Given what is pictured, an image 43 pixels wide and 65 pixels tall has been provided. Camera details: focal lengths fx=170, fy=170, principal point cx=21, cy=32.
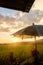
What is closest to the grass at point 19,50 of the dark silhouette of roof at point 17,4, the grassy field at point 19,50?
the grassy field at point 19,50

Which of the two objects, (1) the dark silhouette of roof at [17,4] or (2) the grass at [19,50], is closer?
(1) the dark silhouette of roof at [17,4]

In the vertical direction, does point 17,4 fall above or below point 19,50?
above

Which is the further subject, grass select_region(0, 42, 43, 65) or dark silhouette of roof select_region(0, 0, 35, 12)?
grass select_region(0, 42, 43, 65)

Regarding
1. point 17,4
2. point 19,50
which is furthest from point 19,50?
point 17,4

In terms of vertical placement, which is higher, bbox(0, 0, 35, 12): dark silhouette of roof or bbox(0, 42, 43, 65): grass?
bbox(0, 0, 35, 12): dark silhouette of roof

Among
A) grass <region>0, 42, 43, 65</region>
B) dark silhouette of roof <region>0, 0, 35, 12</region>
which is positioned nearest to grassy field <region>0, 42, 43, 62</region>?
grass <region>0, 42, 43, 65</region>

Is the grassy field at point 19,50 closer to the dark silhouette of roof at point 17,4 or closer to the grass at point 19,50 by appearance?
the grass at point 19,50

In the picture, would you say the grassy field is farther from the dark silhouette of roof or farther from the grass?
the dark silhouette of roof

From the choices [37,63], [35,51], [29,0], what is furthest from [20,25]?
[29,0]

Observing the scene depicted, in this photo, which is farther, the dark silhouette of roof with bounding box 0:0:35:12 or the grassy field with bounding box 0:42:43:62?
the grassy field with bounding box 0:42:43:62

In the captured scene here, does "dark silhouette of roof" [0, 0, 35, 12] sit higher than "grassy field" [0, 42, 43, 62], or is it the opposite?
"dark silhouette of roof" [0, 0, 35, 12]

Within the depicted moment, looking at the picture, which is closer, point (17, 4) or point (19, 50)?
point (17, 4)

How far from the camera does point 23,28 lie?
5.54 m

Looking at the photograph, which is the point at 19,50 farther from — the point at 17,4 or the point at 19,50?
the point at 17,4
